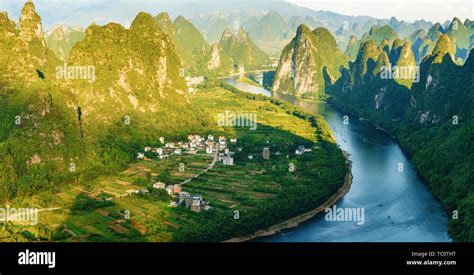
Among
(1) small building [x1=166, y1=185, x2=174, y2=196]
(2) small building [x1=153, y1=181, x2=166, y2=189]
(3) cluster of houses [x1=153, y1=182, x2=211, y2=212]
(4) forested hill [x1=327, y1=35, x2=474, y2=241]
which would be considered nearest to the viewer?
(3) cluster of houses [x1=153, y1=182, x2=211, y2=212]

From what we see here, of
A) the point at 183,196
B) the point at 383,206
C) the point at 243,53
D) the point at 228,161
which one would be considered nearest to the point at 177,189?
the point at 183,196

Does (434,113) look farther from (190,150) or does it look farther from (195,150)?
(190,150)

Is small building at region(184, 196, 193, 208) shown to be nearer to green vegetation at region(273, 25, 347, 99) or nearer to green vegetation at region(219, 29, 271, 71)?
green vegetation at region(273, 25, 347, 99)

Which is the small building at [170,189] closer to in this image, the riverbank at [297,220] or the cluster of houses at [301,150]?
the riverbank at [297,220]

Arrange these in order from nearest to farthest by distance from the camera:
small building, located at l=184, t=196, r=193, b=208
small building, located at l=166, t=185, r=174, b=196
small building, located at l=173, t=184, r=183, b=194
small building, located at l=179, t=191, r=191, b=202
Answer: small building, located at l=184, t=196, r=193, b=208, small building, located at l=179, t=191, r=191, b=202, small building, located at l=166, t=185, r=174, b=196, small building, located at l=173, t=184, r=183, b=194

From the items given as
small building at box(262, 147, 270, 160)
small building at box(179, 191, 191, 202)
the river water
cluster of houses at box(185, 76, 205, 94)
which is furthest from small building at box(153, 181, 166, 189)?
cluster of houses at box(185, 76, 205, 94)
